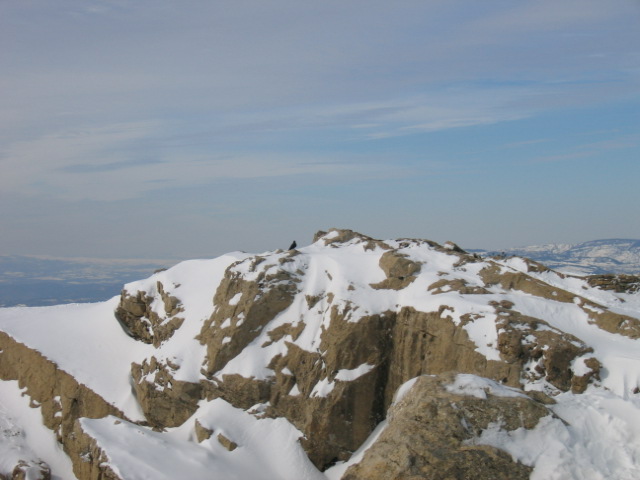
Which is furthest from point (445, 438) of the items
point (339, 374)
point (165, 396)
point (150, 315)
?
point (150, 315)

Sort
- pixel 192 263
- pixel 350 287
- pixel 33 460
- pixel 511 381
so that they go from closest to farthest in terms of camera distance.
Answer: pixel 511 381
pixel 350 287
pixel 33 460
pixel 192 263

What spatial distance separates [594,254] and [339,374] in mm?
133206

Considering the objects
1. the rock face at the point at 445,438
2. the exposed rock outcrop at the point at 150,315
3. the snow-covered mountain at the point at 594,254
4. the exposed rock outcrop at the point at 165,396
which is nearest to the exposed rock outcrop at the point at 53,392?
the exposed rock outcrop at the point at 165,396

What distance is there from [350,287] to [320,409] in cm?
654

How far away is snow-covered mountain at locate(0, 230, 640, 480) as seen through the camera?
13.9 m

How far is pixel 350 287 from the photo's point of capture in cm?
3088

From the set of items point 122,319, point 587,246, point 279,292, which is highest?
point 279,292

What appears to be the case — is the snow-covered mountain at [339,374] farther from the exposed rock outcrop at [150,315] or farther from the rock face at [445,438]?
the exposed rock outcrop at [150,315]

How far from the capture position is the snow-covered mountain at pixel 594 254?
122 meters

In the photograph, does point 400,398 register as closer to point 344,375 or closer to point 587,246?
point 344,375

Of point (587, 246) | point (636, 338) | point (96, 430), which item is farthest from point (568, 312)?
point (587, 246)

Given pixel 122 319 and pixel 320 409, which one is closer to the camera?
pixel 320 409

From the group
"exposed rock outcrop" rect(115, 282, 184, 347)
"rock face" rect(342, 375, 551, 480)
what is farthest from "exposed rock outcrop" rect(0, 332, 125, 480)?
"rock face" rect(342, 375, 551, 480)

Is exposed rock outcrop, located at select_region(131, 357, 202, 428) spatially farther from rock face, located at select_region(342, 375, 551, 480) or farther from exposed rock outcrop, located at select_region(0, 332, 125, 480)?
rock face, located at select_region(342, 375, 551, 480)
